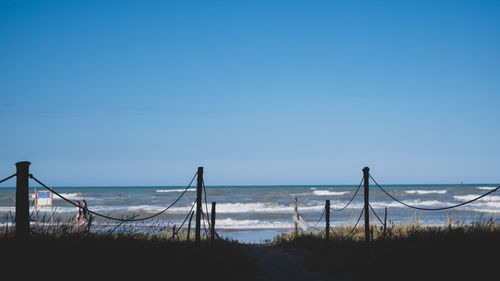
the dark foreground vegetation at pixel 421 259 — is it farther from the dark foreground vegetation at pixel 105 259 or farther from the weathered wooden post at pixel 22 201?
the weathered wooden post at pixel 22 201

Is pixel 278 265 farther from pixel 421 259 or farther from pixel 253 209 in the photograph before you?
pixel 253 209

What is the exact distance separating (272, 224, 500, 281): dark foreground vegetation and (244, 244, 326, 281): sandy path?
0.37m

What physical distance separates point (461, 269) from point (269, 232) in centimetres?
1610

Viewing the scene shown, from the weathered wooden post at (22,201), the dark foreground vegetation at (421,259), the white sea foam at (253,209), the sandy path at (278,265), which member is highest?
the weathered wooden post at (22,201)

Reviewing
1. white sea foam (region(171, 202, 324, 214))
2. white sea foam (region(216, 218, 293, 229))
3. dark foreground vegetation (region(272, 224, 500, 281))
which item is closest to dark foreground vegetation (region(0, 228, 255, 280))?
dark foreground vegetation (region(272, 224, 500, 281))

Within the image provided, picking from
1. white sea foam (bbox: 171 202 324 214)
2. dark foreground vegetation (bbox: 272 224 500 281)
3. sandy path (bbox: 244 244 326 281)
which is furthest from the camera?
white sea foam (bbox: 171 202 324 214)

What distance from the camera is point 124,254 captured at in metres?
7.07

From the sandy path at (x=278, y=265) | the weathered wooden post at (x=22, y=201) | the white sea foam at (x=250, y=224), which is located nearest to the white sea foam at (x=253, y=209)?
the white sea foam at (x=250, y=224)

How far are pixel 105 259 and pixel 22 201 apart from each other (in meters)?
1.64

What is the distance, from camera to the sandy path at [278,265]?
8.84 m

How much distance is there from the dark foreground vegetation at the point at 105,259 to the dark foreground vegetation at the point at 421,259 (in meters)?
2.00

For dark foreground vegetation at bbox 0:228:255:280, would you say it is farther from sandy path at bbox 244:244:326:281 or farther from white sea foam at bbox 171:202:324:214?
white sea foam at bbox 171:202:324:214

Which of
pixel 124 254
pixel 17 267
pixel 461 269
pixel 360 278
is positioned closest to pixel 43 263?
pixel 17 267

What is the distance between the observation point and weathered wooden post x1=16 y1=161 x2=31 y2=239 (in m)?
5.45
